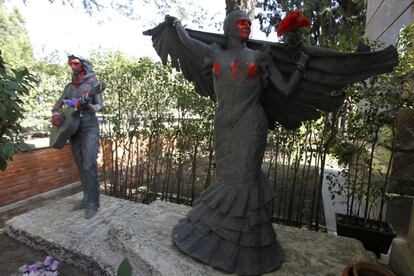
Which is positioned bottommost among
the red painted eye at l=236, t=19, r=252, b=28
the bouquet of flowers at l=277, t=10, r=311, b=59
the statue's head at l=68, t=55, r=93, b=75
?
the statue's head at l=68, t=55, r=93, b=75

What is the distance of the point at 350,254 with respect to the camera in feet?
9.62

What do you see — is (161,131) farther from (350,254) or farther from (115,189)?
(350,254)

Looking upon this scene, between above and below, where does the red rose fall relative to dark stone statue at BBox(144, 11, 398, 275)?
above

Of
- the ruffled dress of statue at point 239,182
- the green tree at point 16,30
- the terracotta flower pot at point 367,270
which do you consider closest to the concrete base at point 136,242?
the ruffled dress of statue at point 239,182

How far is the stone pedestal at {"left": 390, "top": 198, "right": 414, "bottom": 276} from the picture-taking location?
9.75 ft

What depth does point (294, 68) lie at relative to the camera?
2.58m

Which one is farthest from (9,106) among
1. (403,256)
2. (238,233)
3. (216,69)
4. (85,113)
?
(403,256)

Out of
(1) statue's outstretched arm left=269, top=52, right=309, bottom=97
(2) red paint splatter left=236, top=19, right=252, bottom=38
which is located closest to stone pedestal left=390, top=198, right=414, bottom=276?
(1) statue's outstretched arm left=269, top=52, right=309, bottom=97

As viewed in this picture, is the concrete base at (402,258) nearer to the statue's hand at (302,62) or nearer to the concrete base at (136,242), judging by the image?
the concrete base at (136,242)

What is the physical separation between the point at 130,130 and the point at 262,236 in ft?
13.1

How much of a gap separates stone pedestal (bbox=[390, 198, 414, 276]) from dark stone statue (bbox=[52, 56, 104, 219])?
3549 millimetres

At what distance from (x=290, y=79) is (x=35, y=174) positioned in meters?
5.25

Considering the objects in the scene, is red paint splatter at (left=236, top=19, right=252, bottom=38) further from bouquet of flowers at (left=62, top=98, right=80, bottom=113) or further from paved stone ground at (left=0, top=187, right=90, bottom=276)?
paved stone ground at (left=0, top=187, right=90, bottom=276)

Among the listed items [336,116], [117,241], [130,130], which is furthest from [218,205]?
[130,130]
